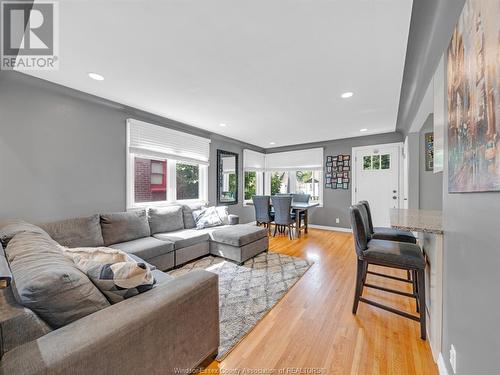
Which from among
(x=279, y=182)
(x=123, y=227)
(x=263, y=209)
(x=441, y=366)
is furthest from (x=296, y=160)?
(x=441, y=366)

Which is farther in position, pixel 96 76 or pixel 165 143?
pixel 165 143

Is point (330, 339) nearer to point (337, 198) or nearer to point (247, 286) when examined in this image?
point (247, 286)

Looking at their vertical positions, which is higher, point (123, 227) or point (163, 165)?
point (163, 165)

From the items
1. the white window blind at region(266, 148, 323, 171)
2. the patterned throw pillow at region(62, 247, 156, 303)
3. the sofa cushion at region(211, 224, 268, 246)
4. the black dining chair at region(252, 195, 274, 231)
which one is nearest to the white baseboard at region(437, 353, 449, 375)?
the patterned throw pillow at region(62, 247, 156, 303)

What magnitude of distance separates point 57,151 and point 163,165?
147 cm

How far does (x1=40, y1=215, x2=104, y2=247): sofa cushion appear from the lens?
2.29m

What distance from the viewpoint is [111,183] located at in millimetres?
3035

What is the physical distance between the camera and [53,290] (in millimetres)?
873

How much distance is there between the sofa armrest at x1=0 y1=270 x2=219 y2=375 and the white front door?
4.66 m

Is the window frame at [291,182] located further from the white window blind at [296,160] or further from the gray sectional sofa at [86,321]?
the gray sectional sofa at [86,321]

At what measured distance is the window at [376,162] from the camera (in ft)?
15.6

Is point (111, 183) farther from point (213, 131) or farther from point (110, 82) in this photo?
point (213, 131)

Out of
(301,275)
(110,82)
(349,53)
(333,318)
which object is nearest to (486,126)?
(349,53)

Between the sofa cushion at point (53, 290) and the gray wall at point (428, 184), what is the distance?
4.12m
